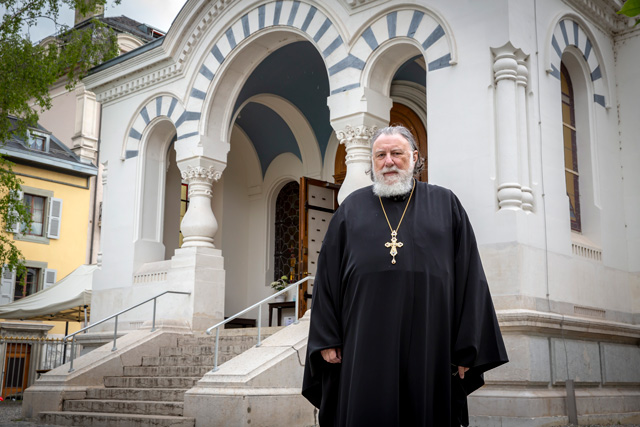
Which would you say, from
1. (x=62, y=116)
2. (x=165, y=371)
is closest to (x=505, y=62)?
(x=165, y=371)

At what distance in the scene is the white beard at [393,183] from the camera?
4.15 metres

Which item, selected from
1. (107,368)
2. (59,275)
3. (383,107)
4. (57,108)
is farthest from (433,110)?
(57,108)

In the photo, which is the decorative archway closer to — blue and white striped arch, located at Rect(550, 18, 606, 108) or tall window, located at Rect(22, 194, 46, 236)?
blue and white striped arch, located at Rect(550, 18, 606, 108)

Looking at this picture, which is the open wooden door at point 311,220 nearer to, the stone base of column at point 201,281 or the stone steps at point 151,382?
the stone base of column at point 201,281

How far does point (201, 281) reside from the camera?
12.4 metres

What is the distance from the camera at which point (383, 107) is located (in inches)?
426

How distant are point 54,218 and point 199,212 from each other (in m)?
14.6

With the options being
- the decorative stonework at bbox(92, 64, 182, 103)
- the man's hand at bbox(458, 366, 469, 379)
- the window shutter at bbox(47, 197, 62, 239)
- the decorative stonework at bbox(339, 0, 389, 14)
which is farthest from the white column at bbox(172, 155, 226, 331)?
the window shutter at bbox(47, 197, 62, 239)

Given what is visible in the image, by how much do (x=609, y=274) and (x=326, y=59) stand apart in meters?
5.16

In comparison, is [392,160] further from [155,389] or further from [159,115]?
[159,115]

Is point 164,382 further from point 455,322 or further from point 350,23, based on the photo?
point 455,322

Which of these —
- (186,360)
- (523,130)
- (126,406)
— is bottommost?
(126,406)

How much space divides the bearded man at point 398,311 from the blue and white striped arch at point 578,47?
6.92 metres

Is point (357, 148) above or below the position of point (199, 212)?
above
